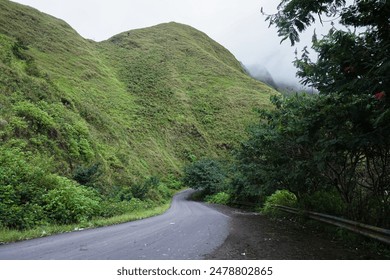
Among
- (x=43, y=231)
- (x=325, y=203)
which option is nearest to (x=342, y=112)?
(x=325, y=203)

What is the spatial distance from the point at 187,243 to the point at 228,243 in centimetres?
107

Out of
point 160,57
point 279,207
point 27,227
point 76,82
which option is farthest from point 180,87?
point 27,227

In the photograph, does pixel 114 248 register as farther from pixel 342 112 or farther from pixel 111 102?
pixel 111 102

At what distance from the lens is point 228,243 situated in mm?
8016

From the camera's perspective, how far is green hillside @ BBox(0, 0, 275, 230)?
20109mm

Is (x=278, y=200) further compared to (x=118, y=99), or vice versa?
(x=118, y=99)

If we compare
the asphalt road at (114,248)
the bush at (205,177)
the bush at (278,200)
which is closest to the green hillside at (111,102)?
the asphalt road at (114,248)

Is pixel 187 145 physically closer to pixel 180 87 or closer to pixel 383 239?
pixel 180 87

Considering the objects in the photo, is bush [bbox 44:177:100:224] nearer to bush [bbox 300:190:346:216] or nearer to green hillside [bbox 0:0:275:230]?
green hillside [bbox 0:0:275:230]

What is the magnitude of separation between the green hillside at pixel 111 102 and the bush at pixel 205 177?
6.01m

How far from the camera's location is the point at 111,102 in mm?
62000

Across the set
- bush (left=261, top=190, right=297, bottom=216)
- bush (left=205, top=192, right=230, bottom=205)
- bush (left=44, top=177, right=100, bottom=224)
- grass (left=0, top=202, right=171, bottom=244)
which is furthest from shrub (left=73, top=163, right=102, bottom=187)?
bush (left=205, top=192, right=230, bottom=205)

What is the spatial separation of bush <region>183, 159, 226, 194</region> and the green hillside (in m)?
6.01

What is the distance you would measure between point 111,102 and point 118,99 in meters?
4.12
